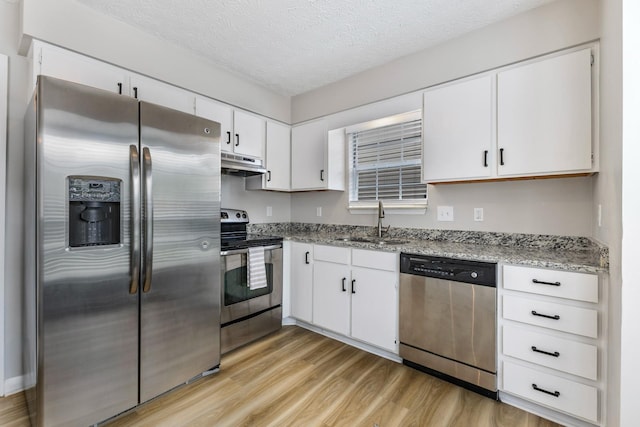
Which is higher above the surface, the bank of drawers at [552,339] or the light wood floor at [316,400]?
the bank of drawers at [552,339]

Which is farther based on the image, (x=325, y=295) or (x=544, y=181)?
(x=325, y=295)

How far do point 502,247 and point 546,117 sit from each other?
96 cm

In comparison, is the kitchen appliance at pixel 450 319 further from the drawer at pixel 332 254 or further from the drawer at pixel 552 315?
the drawer at pixel 332 254

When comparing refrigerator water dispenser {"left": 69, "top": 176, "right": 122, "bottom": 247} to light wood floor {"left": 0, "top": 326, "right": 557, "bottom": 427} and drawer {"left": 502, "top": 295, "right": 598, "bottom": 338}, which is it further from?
drawer {"left": 502, "top": 295, "right": 598, "bottom": 338}

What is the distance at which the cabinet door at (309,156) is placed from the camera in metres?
3.21

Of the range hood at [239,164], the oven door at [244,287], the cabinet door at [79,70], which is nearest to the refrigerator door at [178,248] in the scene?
the oven door at [244,287]

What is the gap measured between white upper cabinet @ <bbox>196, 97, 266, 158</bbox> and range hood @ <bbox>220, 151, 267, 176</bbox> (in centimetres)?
12

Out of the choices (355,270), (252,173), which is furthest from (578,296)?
(252,173)

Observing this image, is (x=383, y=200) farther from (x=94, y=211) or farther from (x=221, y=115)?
(x=94, y=211)

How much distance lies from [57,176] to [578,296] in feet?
9.13

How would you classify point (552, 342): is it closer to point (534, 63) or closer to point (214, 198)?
point (534, 63)

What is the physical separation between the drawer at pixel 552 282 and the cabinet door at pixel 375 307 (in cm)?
77

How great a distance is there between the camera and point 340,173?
325 cm

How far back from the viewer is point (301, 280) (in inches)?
115
